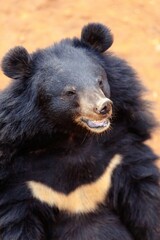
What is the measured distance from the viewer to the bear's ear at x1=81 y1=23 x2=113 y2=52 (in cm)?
409

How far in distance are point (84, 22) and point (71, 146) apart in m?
3.15

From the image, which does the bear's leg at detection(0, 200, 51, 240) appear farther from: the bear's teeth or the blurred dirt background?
the blurred dirt background

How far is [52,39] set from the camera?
22.7 ft

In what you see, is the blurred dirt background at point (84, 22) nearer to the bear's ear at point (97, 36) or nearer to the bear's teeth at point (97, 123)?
the bear's ear at point (97, 36)

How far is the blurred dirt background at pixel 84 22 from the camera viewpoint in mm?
6883

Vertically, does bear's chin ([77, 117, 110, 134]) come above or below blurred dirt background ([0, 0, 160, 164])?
below

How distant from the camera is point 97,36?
4.10m

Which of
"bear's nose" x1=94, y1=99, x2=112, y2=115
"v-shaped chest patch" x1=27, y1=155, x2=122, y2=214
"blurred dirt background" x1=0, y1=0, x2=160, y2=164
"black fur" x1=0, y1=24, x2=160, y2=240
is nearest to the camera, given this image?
"bear's nose" x1=94, y1=99, x2=112, y2=115

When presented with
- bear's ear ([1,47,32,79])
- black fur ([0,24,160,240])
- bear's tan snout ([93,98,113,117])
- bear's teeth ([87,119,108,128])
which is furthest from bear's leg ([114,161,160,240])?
bear's ear ([1,47,32,79])

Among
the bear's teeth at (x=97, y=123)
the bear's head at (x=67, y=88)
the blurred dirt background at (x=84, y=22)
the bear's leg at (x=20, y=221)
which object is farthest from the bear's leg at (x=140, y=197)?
the blurred dirt background at (x=84, y=22)

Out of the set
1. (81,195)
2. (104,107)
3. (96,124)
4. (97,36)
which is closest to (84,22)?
(97,36)

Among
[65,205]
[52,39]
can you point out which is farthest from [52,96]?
[52,39]

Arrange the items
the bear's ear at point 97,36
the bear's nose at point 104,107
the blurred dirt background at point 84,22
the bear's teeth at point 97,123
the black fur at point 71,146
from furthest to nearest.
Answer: the blurred dirt background at point 84,22
the bear's ear at point 97,36
the black fur at point 71,146
the bear's teeth at point 97,123
the bear's nose at point 104,107

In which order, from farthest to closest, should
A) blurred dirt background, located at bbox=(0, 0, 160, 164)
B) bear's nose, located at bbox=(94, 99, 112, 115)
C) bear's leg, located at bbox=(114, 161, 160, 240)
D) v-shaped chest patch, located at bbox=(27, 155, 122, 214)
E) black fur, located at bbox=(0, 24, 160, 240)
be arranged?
blurred dirt background, located at bbox=(0, 0, 160, 164) < bear's leg, located at bbox=(114, 161, 160, 240) < v-shaped chest patch, located at bbox=(27, 155, 122, 214) < black fur, located at bbox=(0, 24, 160, 240) < bear's nose, located at bbox=(94, 99, 112, 115)
